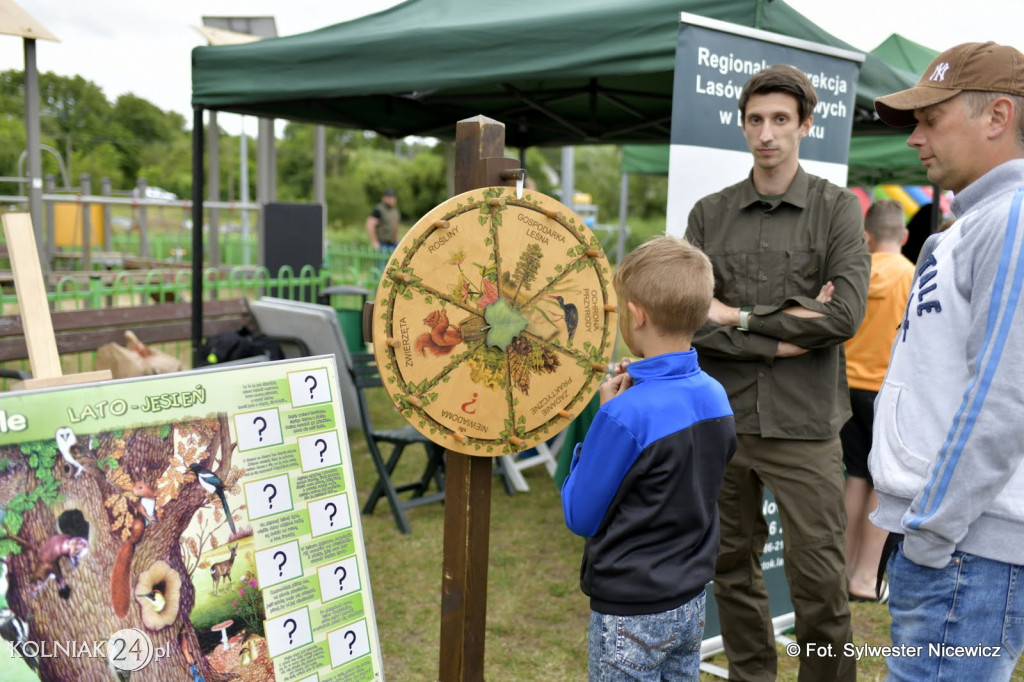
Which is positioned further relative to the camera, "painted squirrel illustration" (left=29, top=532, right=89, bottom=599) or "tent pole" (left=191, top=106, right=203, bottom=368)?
"tent pole" (left=191, top=106, right=203, bottom=368)

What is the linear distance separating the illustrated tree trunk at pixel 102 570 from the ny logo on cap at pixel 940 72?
1.62 metres

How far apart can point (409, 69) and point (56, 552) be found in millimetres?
2966

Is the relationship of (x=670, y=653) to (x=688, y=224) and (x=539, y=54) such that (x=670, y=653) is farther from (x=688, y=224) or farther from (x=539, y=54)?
(x=539, y=54)

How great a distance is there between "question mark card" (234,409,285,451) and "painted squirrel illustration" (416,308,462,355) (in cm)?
38

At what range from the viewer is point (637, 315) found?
187 cm

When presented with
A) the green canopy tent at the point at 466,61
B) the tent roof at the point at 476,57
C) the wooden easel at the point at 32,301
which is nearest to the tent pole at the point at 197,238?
the green canopy tent at the point at 466,61

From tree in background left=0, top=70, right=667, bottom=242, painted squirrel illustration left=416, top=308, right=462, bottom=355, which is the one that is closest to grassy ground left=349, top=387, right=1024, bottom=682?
painted squirrel illustration left=416, top=308, right=462, bottom=355

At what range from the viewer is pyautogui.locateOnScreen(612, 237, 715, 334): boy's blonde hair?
5.98 ft

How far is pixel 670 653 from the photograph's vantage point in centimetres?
192

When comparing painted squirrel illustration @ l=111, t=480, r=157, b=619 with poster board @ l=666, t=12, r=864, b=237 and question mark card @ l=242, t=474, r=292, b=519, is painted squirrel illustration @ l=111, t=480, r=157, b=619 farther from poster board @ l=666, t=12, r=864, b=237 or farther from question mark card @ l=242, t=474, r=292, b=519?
poster board @ l=666, t=12, r=864, b=237

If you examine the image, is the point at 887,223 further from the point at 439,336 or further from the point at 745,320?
the point at 439,336

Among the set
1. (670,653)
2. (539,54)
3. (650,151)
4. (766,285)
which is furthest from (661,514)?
(650,151)

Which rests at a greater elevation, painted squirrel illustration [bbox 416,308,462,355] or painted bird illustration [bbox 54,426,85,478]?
painted squirrel illustration [bbox 416,308,462,355]

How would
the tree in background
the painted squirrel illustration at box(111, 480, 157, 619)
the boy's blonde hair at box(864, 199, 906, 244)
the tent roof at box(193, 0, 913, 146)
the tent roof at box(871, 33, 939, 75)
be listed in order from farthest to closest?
the tree in background, the tent roof at box(871, 33, 939, 75), the boy's blonde hair at box(864, 199, 906, 244), the tent roof at box(193, 0, 913, 146), the painted squirrel illustration at box(111, 480, 157, 619)
